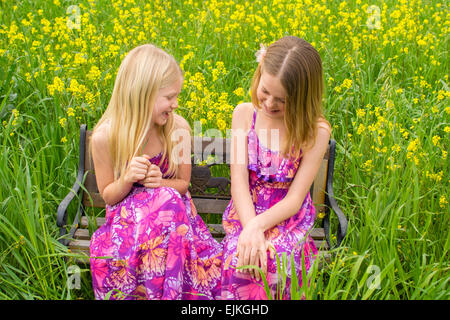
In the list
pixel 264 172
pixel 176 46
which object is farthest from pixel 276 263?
pixel 176 46

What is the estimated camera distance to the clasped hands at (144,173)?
82.0 inches

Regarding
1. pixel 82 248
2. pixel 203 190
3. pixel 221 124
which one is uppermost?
pixel 221 124

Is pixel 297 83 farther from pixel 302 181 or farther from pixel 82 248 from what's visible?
pixel 82 248

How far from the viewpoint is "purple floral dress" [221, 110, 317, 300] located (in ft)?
6.72

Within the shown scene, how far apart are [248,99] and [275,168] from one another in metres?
1.00

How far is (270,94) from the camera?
207 cm

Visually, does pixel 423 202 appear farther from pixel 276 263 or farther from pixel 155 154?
pixel 155 154

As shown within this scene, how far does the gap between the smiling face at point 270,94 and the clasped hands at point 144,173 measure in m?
0.52

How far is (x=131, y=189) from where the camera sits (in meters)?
2.24

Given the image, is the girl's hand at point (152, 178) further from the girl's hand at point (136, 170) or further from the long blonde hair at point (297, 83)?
the long blonde hair at point (297, 83)

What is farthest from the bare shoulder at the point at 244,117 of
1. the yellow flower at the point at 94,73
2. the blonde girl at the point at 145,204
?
the yellow flower at the point at 94,73

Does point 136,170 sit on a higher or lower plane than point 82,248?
higher

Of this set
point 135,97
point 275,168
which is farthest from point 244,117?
point 135,97

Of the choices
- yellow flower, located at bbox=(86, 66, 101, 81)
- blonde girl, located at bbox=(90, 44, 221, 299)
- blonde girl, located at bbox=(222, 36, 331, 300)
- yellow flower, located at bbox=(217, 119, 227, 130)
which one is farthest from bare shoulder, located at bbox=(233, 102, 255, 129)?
yellow flower, located at bbox=(86, 66, 101, 81)
